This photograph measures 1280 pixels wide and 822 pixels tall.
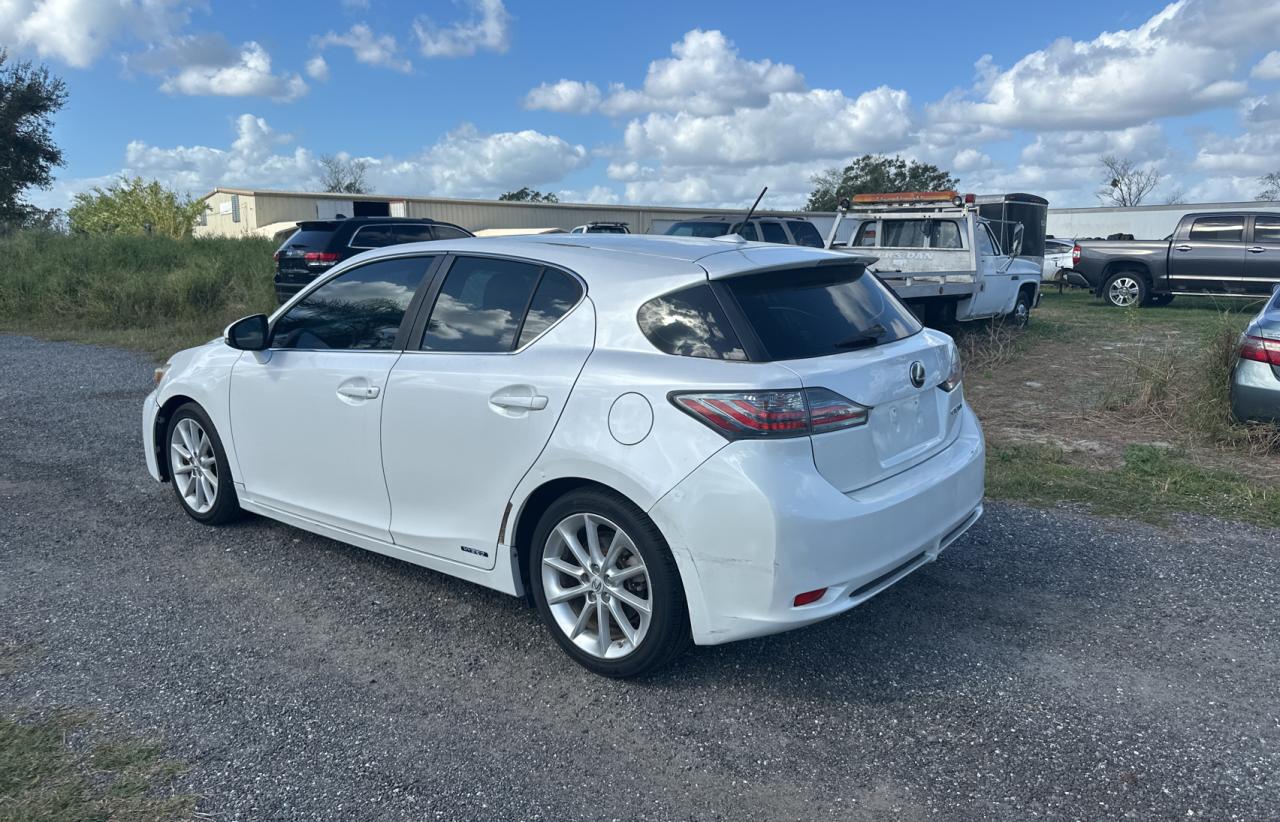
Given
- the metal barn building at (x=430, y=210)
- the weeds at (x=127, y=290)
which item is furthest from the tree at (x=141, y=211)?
the weeds at (x=127, y=290)

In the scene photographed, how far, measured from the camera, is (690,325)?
3.52 metres

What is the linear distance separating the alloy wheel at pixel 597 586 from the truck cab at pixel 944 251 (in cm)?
844

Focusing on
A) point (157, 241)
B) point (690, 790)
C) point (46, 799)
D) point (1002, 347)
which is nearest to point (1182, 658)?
point (690, 790)

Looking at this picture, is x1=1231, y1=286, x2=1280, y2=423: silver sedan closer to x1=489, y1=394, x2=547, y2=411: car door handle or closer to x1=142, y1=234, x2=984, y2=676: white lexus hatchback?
Answer: x1=142, y1=234, x2=984, y2=676: white lexus hatchback

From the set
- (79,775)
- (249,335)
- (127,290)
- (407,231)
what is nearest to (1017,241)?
(407,231)

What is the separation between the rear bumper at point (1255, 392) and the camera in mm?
6574

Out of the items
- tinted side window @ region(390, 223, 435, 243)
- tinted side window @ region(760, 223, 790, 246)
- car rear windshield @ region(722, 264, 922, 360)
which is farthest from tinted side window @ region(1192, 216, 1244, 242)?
car rear windshield @ region(722, 264, 922, 360)

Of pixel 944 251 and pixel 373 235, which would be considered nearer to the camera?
pixel 944 251

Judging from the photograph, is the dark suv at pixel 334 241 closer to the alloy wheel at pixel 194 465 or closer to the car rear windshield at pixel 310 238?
the car rear windshield at pixel 310 238

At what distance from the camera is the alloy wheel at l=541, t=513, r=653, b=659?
11.6 feet

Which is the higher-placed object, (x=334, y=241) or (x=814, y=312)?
(x=334, y=241)

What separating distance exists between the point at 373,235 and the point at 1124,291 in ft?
47.0

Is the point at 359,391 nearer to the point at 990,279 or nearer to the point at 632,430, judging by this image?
the point at 632,430

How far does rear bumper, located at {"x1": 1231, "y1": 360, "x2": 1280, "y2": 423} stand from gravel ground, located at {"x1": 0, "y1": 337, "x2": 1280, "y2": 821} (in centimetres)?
180
